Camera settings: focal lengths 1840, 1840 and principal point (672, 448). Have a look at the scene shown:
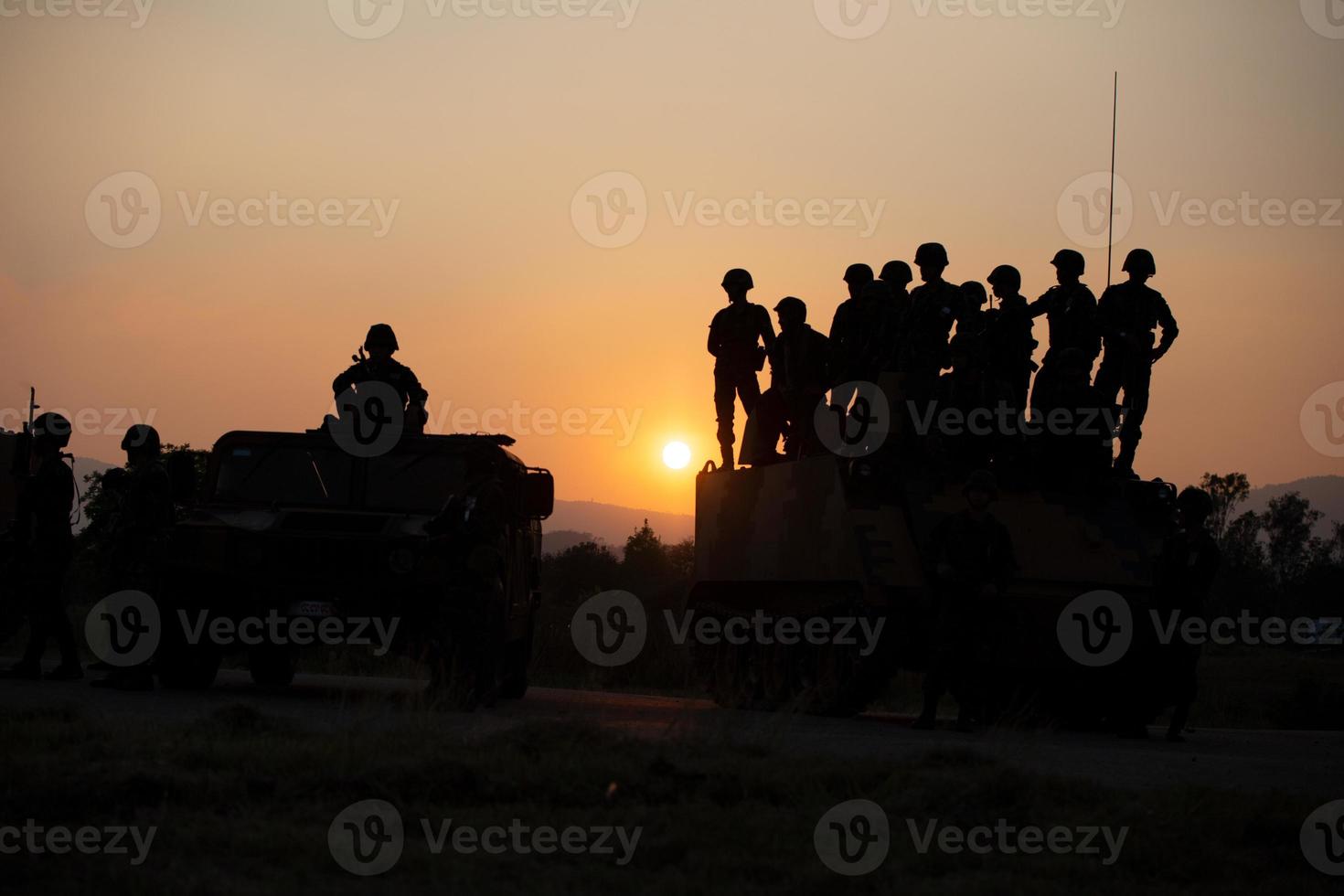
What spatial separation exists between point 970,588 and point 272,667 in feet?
23.0

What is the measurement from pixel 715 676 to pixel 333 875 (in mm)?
11884

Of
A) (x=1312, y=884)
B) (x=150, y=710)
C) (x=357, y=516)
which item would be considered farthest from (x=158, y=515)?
(x=1312, y=884)

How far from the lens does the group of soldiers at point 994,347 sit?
50.3ft

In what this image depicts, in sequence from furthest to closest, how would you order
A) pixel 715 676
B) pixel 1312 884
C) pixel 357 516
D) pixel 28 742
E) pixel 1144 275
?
pixel 715 676, pixel 1144 275, pixel 357 516, pixel 28 742, pixel 1312 884

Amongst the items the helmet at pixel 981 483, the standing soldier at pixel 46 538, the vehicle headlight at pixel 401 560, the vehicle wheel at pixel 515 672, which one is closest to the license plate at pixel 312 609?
the vehicle headlight at pixel 401 560

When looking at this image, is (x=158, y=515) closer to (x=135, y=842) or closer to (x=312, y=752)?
(x=312, y=752)

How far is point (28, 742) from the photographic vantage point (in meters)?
8.83

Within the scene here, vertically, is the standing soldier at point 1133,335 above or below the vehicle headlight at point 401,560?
above

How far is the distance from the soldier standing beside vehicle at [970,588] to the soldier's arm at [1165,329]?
347 cm

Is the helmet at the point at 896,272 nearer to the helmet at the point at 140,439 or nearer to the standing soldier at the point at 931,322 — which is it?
the standing soldier at the point at 931,322

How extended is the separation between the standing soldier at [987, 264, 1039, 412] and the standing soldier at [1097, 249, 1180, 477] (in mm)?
658

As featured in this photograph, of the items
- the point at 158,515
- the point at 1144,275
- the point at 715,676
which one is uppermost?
the point at 1144,275

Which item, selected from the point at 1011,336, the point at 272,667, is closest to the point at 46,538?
the point at 272,667

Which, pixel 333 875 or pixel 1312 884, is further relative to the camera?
pixel 1312 884
